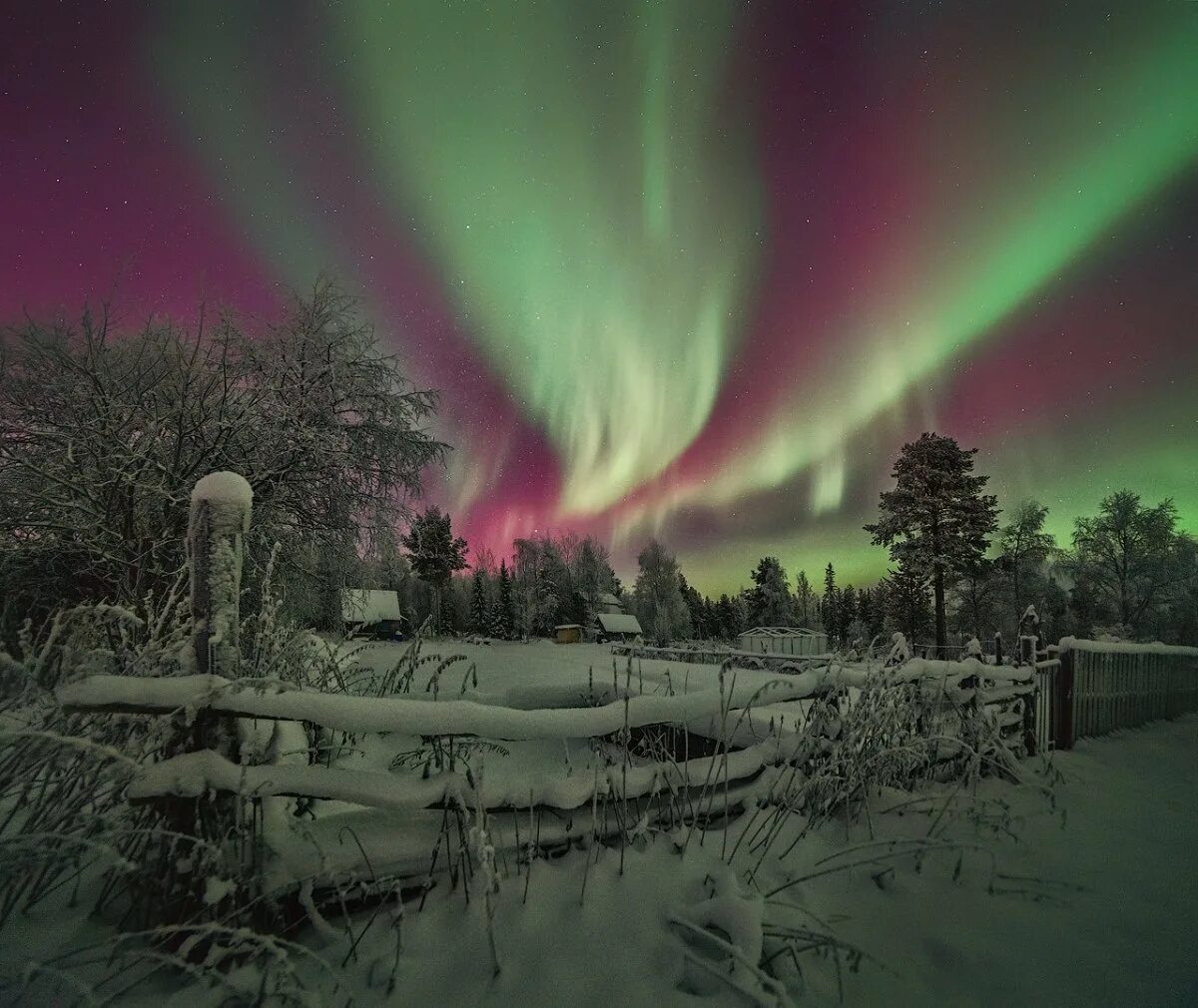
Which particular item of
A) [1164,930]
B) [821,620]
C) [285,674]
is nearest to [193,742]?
[285,674]

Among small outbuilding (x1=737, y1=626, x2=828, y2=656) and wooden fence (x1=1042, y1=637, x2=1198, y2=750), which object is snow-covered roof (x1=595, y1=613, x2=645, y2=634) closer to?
small outbuilding (x1=737, y1=626, x2=828, y2=656)

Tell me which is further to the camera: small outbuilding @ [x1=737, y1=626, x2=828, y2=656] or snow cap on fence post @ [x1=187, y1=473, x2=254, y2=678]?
small outbuilding @ [x1=737, y1=626, x2=828, y2=656]

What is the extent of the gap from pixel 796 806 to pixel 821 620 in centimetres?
7768

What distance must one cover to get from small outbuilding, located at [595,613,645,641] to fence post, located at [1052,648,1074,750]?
41.9 m

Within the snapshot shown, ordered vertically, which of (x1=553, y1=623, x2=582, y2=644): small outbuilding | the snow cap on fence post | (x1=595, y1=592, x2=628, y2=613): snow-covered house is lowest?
(x1=553, y1=623, x2=582, y2=644): small outbuilding

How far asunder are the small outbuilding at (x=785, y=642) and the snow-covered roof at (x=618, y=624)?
1007 centimetres

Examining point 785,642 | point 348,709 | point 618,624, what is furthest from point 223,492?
point 618,624

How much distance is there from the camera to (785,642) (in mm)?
34219

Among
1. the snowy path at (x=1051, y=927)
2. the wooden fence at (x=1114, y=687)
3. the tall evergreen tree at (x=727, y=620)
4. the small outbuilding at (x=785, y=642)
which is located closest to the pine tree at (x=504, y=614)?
the small outbuilding at (x=785, y=642)

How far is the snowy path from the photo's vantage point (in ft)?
6.63

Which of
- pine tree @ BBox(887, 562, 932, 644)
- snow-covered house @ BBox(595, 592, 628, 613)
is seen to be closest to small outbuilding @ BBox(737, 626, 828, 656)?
pine tree @ BBox(887, 562, 932, 644)

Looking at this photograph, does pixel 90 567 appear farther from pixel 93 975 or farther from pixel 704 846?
pixel 704 846

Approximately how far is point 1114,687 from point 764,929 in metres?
8.95

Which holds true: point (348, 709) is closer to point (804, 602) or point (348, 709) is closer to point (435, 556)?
point (435, 556)
